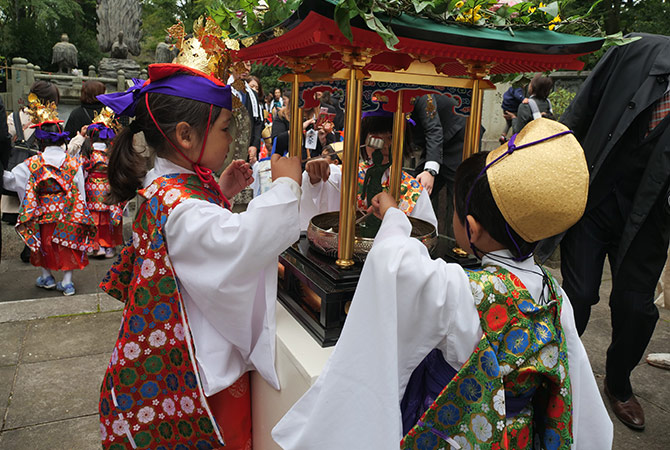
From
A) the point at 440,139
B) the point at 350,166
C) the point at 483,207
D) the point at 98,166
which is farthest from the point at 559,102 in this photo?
the point at 483,207

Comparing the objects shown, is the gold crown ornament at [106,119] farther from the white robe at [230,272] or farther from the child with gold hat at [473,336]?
the child with gold hat at [473,336]

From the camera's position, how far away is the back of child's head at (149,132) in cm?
164

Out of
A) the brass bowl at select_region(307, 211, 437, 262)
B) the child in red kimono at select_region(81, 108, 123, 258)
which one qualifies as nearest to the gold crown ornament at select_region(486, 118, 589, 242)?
the brass bowl at select_region(307, 211, 437, 262)

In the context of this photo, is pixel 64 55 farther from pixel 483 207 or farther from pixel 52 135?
pixel 483 207

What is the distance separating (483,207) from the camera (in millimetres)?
1282

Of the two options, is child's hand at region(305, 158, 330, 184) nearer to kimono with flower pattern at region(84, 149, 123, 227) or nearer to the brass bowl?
the brass bowl

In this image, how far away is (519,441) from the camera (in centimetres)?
130

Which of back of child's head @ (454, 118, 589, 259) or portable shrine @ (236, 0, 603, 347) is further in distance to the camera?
portable shrine @ (236, 0, 603, 347)

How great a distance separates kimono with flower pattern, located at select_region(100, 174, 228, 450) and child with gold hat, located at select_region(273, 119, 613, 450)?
1.57 feet

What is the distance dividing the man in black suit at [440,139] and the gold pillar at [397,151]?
1.21 m

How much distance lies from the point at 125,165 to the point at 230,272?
622 mm

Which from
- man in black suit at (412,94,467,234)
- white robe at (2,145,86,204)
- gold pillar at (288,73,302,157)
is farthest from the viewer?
white robe at (2,145,86,204)

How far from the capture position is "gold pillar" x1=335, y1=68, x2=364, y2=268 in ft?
5.65

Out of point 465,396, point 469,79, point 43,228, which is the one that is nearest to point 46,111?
point 43,228
